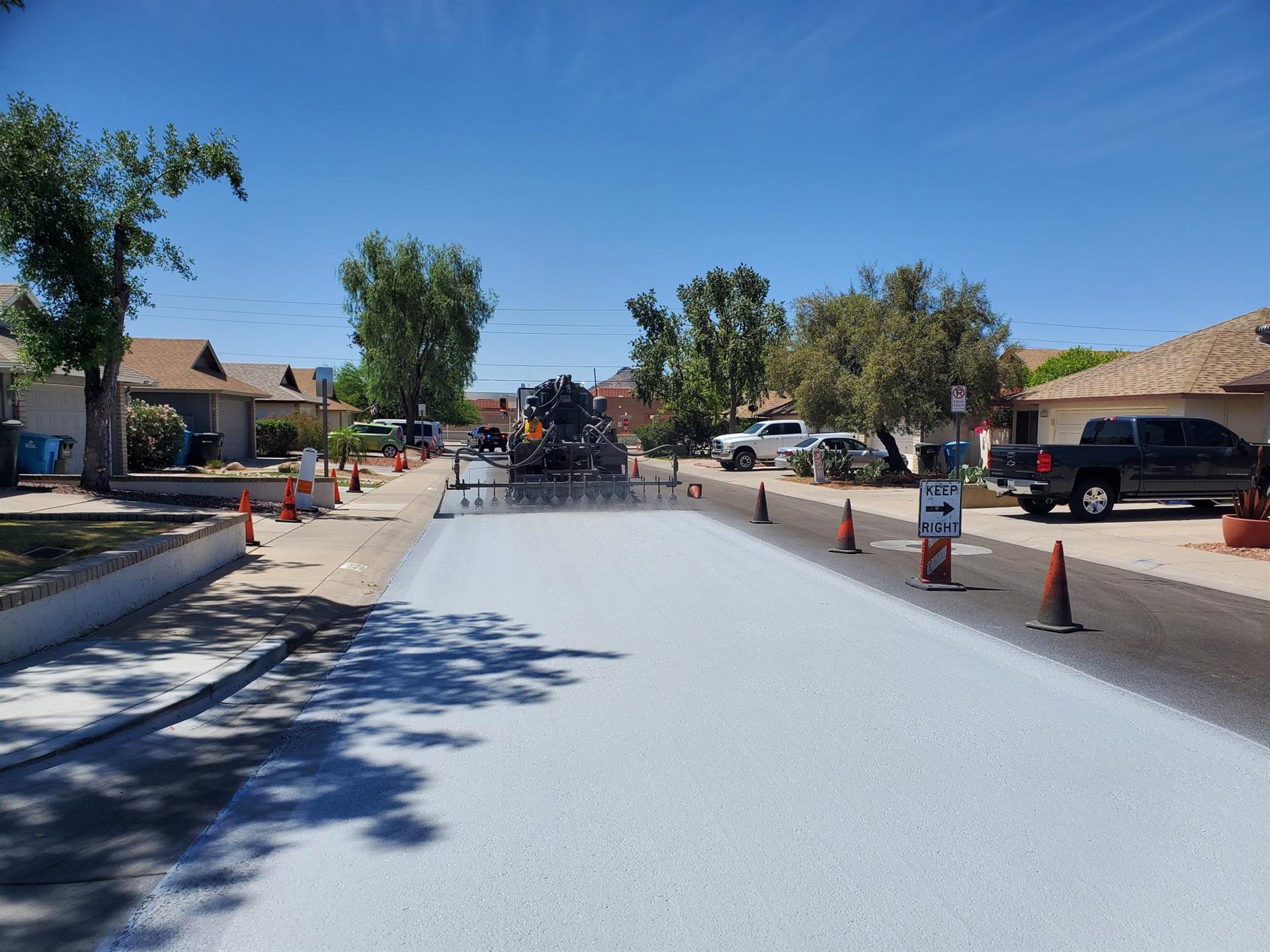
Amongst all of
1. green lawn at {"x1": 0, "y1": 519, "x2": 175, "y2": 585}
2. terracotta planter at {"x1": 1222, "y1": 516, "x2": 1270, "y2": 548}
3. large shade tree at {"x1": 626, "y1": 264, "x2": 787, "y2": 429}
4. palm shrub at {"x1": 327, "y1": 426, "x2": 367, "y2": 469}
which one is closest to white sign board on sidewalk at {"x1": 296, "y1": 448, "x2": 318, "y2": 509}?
green lawn at {"x1": 0, "y1": 519, "x2": 175, "y2": 585}

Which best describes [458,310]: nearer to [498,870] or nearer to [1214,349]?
[1214,349]

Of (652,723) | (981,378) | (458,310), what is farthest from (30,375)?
(458,310)

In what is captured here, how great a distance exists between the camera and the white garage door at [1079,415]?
26984mm

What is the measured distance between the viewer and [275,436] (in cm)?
3862

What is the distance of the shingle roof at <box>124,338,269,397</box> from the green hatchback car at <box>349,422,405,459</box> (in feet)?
26.3

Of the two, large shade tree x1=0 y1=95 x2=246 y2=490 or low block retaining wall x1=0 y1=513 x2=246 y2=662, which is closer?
low block retaining wall x1=0 y1=513 x2=246 y2=662

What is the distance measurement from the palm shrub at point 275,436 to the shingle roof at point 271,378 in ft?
21.1

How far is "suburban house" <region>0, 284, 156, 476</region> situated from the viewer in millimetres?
18812

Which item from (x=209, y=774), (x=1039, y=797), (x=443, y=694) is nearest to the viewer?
(x=1039, y=797)

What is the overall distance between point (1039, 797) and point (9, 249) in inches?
650

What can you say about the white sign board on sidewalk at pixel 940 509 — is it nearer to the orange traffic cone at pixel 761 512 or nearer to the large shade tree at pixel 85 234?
the orange traffic cone at pixel 761 512

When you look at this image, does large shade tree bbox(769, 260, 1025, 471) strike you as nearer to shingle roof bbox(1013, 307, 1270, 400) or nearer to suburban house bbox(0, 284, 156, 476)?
shingle roof bbox(1013, 307, 1270, 400)

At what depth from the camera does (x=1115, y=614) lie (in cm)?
918

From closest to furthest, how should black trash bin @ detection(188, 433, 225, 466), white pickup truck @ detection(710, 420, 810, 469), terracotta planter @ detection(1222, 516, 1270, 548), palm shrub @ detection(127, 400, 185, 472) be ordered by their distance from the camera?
terracotta planter @ detection(1222, 516, 1270, 548)
palm shrub @ detection(127, 400, 185, 472)
black trash bin @ detection(188, 433, 225, 466)
white pickup truck @ detection(710, 420, 810, 469)
